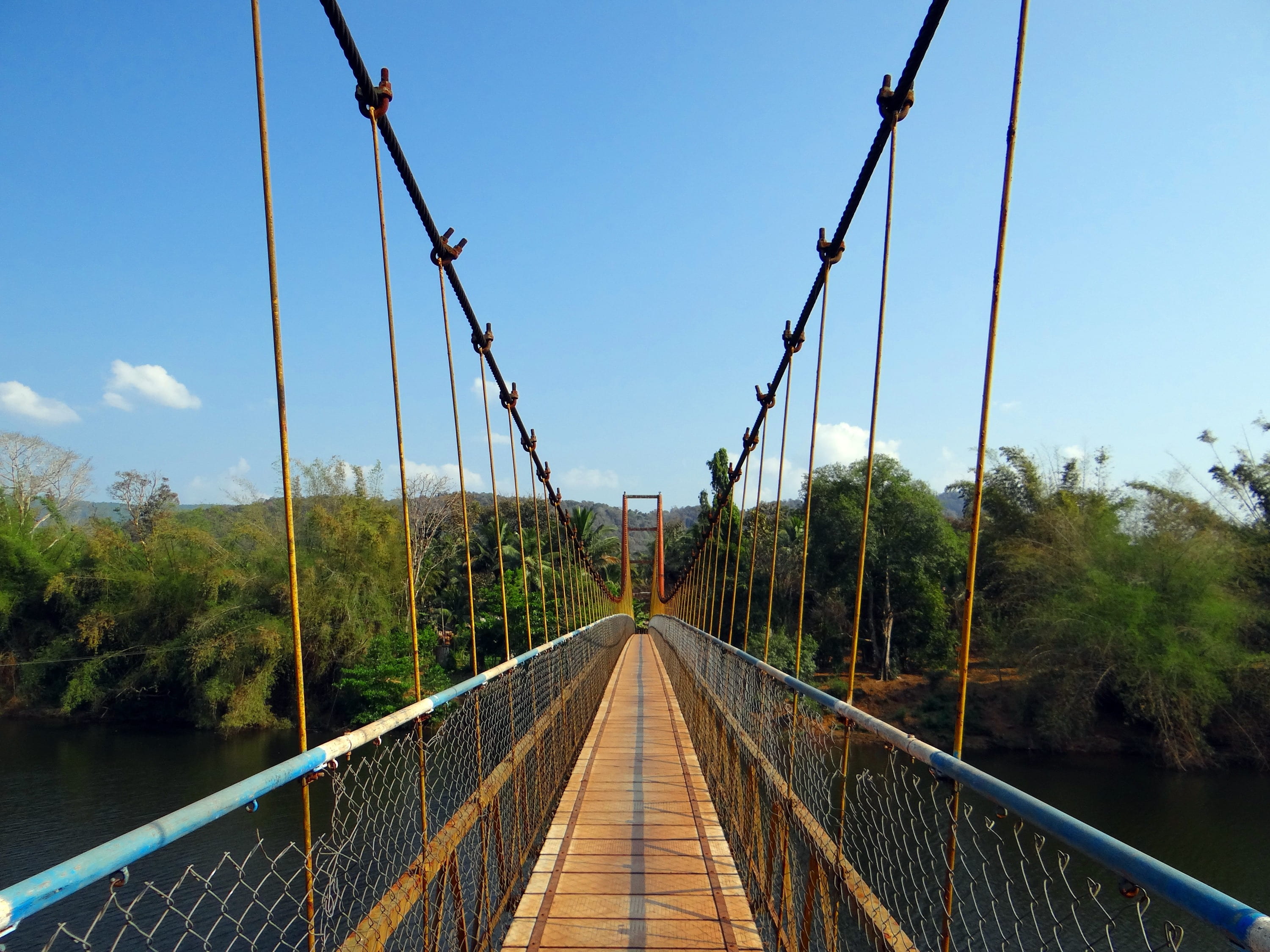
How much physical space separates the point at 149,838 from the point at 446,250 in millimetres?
2612

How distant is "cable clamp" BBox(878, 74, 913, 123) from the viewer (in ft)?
8.62

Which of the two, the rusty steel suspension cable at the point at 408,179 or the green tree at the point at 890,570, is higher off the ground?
the rusty steel suspension cable at the point at 408,179

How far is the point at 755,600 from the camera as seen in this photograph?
19.7 m

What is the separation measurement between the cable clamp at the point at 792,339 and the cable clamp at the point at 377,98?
2.44m

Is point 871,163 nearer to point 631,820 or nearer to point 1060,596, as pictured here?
point 631,820

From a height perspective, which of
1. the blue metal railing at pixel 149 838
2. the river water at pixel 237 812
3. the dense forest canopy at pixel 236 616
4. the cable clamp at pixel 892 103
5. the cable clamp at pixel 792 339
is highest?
the cable clamp at pixel 892 103

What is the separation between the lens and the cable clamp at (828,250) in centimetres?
328

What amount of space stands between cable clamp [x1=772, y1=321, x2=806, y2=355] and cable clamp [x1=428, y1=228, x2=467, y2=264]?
185 cm

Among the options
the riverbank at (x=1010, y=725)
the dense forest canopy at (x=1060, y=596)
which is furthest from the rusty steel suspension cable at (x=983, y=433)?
the riverbank at (x=1010, y=725)

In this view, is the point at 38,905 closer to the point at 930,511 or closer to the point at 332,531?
the point at 332,531

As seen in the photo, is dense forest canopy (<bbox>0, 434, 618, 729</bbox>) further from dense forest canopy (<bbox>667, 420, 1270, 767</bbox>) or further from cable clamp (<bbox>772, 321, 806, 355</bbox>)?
cable clamp (<bbox>772, 321, 806, 355</bbox>)

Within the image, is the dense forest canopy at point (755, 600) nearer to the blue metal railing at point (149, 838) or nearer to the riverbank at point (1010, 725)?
the riverbank at point (1010, 725)

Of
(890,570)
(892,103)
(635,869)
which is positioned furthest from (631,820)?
(890,570)

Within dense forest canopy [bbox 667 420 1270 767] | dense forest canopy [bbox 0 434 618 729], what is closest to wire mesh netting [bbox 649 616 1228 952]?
dense forest canopy [bbox 667 420 1270 767]
